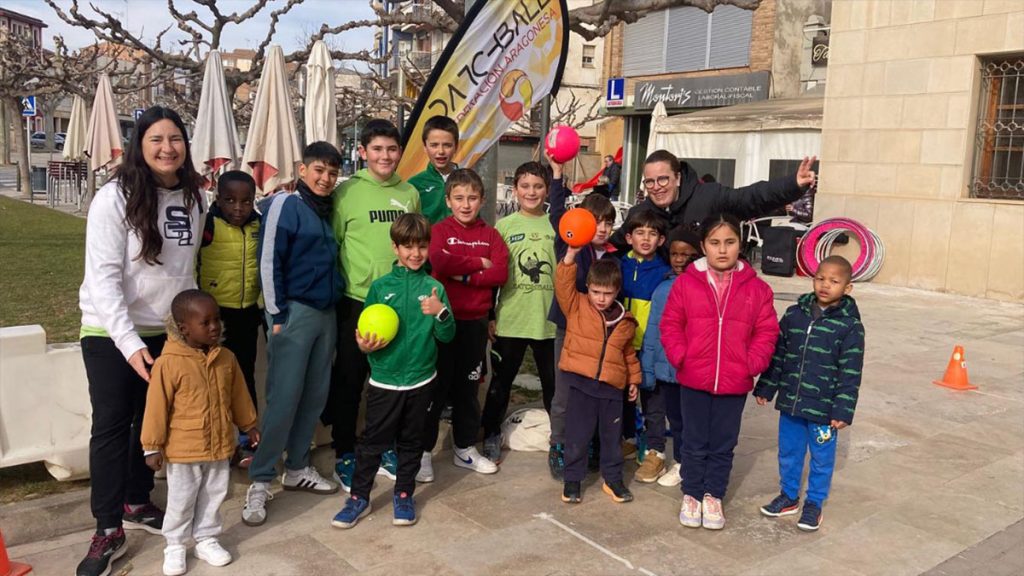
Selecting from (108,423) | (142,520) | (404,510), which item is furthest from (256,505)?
(108,423)

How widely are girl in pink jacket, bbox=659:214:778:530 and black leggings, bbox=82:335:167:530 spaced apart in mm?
2625

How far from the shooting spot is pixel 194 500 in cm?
361

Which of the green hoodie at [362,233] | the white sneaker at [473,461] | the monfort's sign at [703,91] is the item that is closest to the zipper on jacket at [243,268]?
the green hoodie at [362,233]

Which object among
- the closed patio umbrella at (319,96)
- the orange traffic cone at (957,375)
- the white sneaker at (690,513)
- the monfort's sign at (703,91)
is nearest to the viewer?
the white sneaker at (690,513)

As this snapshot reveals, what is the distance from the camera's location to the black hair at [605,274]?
14.4ft

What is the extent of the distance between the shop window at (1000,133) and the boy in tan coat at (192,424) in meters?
12.2

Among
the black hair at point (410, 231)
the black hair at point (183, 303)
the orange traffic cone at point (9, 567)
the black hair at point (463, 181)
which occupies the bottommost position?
the orange traffic cone at point (9, 567)

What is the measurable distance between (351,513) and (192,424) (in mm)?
1003

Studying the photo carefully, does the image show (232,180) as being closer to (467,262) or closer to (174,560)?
(467,262)

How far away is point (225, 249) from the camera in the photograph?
175 inches

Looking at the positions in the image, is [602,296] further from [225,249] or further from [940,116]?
[940,116]

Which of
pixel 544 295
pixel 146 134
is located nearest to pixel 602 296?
pixel 544 295

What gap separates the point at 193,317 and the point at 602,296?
207 cm

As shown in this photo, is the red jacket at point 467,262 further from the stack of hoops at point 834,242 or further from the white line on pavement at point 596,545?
the stack of hoops at point 834,242
